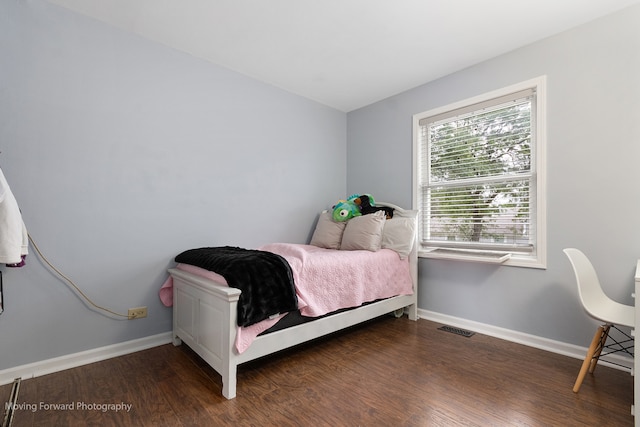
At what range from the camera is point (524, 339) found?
8.20 ft

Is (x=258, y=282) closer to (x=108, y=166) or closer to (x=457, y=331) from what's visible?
(x=108, y=166)

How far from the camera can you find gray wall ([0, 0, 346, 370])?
6.43ft

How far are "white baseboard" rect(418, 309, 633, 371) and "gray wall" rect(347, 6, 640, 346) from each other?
0.15 ft

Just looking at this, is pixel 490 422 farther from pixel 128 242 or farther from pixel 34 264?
pixel 34 264

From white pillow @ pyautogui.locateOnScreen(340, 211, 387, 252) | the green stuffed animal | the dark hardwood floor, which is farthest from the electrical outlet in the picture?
the green stuffed animal

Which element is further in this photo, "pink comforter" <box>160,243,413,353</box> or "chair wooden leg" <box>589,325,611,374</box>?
"pink comforter" <box>160,243,413,353</box>

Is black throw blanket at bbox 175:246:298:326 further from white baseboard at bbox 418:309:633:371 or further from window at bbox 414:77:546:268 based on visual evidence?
white baseboard at bbox 418:309:633:371

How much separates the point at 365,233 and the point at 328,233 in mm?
481

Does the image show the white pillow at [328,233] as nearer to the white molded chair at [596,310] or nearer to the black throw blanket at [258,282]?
the black throw blanket at [258,282]

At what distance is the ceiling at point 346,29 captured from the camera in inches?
82.4

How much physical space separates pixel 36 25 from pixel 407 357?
135 inches

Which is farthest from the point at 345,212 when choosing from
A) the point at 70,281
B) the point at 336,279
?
the point at 70,281

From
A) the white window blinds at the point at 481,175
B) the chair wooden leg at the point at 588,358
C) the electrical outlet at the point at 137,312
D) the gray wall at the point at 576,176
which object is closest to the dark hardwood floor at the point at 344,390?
the chair wooden leg at the point at 588,358

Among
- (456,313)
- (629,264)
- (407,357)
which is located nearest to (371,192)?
(456,313)
